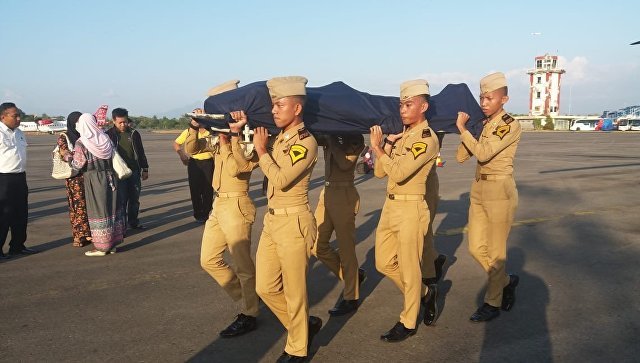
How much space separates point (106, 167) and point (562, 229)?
21.6 ft

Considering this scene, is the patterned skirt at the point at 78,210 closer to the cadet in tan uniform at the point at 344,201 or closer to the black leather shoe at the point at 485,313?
the cadet in tan uniform at the point at 344,201

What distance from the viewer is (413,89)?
12.7ft

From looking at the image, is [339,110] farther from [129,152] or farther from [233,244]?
[129,152]

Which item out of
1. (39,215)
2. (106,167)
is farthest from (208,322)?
(39,215)

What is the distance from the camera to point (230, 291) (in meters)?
4.19

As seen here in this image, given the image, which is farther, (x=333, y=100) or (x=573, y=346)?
(x=333, y=100)

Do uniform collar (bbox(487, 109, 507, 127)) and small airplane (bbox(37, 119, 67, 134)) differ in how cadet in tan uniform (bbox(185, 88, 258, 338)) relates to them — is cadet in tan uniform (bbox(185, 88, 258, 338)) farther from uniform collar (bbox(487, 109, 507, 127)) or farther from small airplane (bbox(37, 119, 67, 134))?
small airplane (bbox(37, 119, 67, 134))

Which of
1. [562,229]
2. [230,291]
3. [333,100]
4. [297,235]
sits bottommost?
[562,229]

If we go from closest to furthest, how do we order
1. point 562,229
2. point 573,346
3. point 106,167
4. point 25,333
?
point 573,346 < point 25,333 < point 106,167 < point 562,229

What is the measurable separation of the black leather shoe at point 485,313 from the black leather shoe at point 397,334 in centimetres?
67

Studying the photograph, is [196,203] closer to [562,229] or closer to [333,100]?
[333,100]

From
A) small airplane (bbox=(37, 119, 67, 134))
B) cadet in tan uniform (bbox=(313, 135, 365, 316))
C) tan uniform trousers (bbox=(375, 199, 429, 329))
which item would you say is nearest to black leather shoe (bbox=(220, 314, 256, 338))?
cadet in tan uniform (bbox=(313, 135, 365, 316))

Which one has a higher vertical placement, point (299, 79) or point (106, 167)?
point (299, 79)

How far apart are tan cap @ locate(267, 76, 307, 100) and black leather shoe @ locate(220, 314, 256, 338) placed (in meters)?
1.80
